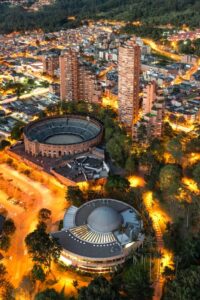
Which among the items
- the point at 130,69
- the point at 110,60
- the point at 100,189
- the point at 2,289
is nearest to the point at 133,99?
the point at 130,69

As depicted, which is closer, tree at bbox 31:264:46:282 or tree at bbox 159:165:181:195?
tree at bbox 31:264:46:282

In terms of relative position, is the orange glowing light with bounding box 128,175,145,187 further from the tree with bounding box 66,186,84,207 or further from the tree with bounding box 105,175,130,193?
the tree with bounding box 66,186,84,207

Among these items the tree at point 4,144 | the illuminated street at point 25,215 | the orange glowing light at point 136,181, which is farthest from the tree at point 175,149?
the tree at point 4,144

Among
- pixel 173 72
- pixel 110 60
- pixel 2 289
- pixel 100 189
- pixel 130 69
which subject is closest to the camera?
pixel 2 289

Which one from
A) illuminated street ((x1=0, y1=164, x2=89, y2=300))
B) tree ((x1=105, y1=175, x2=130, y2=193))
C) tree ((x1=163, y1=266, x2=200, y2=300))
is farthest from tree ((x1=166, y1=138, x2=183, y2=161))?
tree ((x1=163, y1=266, x2=200, y2=300))

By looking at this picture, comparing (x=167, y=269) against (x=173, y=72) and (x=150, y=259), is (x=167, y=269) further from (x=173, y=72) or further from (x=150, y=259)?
(x=173, y=72)

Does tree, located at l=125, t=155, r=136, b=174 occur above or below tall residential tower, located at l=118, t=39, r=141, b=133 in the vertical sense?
below
